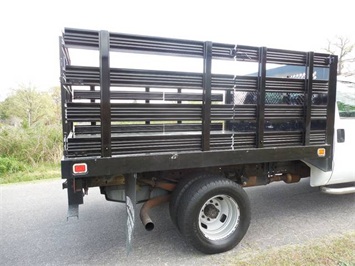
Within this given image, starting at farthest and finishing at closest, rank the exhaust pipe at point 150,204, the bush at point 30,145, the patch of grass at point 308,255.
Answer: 1. the bush at point 30,145
2. the exhaust pipe at point 150,204
3. the patch of grass at point 308,255

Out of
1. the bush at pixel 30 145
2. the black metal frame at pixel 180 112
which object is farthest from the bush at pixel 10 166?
the black metal frame at pixel 180 112

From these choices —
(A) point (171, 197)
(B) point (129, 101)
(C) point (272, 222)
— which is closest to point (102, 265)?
(A) point (171, 197)

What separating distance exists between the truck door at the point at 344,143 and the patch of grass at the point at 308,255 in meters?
0.89

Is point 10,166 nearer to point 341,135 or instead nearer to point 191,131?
point 191,131

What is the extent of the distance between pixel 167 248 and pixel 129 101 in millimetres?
1707

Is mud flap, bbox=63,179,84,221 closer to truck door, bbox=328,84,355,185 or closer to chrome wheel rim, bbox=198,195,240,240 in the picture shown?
chrome wheel rim, bbox=198,195,240,240

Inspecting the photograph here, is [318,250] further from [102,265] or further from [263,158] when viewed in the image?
[102,265]

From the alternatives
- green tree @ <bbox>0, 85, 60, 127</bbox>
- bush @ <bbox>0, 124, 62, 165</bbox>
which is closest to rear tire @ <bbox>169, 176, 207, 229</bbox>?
bush @ <bbox>0, 124, 62, 165</bbox>

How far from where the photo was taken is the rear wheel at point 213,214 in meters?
2.54

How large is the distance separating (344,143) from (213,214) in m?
2.04

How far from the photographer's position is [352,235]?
9.75ft

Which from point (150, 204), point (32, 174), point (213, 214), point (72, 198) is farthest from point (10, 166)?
point (213, 214)

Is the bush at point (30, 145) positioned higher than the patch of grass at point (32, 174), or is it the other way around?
the bush at point (30, 145)

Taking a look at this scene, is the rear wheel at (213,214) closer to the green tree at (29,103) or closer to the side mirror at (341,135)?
the side mirror at (341,135)
